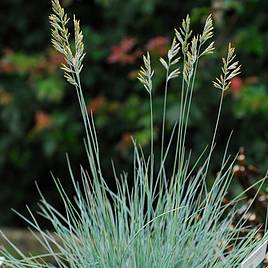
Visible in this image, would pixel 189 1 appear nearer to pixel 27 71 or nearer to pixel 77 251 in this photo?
pixel 27 71

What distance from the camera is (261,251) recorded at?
2.04 metres

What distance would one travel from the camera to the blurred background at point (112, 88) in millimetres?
4652

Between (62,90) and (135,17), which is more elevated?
(135,17)

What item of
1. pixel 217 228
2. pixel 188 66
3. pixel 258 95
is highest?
pixel 188 66

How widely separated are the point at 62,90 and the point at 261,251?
9.66 ft

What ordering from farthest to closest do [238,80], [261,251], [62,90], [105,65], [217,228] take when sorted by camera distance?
[105,65] < [62,90] < [238,80] < [217,228] < [261,251]

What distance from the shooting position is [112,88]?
17.0 feet

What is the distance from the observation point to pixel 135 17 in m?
5.03

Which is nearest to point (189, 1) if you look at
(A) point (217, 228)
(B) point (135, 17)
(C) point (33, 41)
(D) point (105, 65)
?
(B) point (135, 17)

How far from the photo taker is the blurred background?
4.65 meters

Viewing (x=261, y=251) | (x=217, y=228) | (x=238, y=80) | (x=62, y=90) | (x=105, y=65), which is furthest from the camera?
(x=105, y=65)

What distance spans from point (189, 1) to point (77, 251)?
3138mm

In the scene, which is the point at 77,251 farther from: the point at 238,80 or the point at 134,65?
the point at 134,65

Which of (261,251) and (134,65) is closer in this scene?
(261,251)
